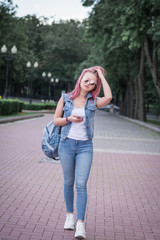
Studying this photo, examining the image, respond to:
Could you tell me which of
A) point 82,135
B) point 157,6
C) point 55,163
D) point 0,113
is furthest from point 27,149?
point 0,113

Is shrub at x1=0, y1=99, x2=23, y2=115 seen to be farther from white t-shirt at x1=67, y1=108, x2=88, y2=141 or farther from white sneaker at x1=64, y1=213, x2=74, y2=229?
white t-shirt at x1=67, y1=108, x2=88, y2=141

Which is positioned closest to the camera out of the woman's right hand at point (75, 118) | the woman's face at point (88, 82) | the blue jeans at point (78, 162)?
the woman's right hand at point (75, 118)

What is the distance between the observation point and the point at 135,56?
3075 cm

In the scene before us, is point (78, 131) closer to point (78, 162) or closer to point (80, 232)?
point (78, 162)

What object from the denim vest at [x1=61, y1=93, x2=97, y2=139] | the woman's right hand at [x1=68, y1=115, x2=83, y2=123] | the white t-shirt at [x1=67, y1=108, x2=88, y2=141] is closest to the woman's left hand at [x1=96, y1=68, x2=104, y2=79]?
the denim vest at [x1=61, y1=93, x2=97, y2=139]

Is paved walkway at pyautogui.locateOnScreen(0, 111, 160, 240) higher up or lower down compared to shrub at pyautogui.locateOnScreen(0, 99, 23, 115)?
lower down

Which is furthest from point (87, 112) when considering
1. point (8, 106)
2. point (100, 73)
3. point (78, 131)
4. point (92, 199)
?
point (8, 106)

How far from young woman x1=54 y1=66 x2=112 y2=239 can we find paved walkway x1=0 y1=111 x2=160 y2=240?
42 centimetres

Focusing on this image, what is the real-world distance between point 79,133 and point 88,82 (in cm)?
57

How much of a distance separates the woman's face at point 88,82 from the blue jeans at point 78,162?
1.94ft

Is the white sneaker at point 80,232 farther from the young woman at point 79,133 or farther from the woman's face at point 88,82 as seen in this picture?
the woman's face at point 88,82

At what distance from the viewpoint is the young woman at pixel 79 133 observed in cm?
365

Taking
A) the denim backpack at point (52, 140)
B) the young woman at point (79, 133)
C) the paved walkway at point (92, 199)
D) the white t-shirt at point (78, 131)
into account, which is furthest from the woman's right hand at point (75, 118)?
the paved walkway at point (92, 199)

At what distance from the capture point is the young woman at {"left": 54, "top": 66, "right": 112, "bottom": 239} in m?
3.65
